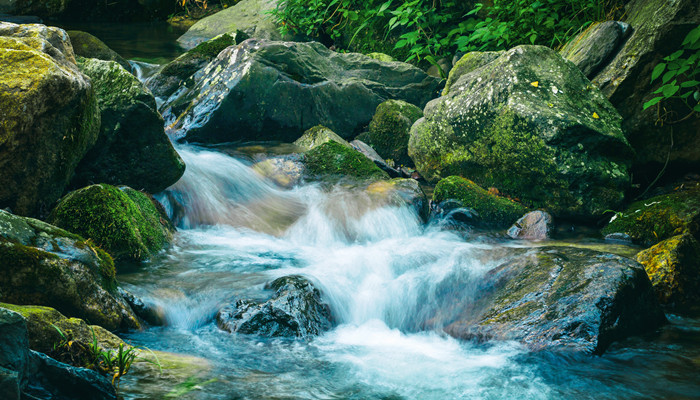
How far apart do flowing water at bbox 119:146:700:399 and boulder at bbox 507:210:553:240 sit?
446mm

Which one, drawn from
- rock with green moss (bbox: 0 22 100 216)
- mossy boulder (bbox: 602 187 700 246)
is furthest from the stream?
mossy boulder (bbox: 602 187 700 246)

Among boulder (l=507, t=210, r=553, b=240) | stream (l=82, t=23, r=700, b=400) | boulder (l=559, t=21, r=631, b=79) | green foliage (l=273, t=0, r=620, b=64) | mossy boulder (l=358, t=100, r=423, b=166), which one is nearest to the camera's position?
stream (l=82, t=23, r=700, b=400)

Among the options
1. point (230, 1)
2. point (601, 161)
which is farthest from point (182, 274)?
point (230, 1)

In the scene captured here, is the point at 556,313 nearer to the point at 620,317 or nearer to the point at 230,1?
the point at 620,317

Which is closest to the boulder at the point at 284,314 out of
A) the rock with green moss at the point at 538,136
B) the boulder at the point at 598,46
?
the rock with green moss at the point at 538,136

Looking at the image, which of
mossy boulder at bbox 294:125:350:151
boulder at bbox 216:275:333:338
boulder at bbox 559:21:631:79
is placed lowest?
boulder at bbox 216:275:333:338

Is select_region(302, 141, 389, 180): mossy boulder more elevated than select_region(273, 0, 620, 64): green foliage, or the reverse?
select_region(273, 0, 620, 64): green foliage

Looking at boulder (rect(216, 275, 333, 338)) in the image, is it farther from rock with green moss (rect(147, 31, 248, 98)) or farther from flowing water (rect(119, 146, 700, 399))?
rock with green moss (rect(147, 31, 248, 98))

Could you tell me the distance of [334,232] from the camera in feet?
20.4

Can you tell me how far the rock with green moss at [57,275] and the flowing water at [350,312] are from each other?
0.90 ft

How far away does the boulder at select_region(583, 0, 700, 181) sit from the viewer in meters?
6.45

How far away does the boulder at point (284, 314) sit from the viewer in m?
3.96

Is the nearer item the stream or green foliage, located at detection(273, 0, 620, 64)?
the stream

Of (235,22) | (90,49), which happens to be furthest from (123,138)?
(235,22)
